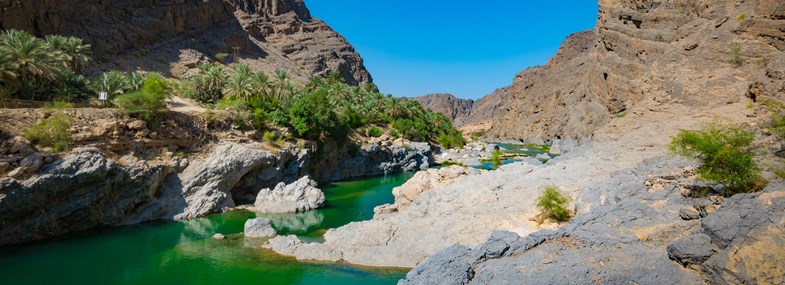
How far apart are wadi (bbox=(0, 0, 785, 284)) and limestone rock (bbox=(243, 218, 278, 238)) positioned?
6.0 inches

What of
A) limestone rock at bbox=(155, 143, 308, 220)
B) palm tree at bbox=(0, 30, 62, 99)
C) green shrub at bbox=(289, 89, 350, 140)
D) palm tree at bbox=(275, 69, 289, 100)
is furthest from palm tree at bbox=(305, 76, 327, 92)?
palm tree at bbox=(0, 30, 62, 99)

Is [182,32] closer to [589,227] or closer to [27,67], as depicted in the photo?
[27,67]

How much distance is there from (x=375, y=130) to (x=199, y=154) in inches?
1226

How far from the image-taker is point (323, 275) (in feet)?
63.4

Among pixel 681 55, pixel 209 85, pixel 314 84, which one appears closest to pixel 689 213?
pixel 681 55

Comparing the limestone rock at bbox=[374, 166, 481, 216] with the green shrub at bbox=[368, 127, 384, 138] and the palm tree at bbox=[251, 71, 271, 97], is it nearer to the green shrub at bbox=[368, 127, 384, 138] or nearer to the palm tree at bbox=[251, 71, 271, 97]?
the palm tree at bbox=[251, 71, 271, 97]

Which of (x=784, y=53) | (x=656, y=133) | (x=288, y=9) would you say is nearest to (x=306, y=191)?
(x=656, y=133)

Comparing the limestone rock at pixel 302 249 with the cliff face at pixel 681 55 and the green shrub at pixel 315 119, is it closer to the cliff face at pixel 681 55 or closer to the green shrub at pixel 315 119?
the green shrub at pixel 315 119

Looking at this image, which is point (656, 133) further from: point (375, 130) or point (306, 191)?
point (375, 130)

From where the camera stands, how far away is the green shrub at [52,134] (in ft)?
79.8

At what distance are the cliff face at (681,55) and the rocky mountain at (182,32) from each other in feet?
195

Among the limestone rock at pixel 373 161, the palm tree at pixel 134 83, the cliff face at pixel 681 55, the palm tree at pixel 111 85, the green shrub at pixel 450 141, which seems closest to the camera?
the cliff face at pixel 681 55

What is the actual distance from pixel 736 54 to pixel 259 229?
30905 millimetres

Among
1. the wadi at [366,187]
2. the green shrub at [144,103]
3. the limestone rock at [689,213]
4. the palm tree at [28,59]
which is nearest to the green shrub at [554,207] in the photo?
the wadi at [366,187]
